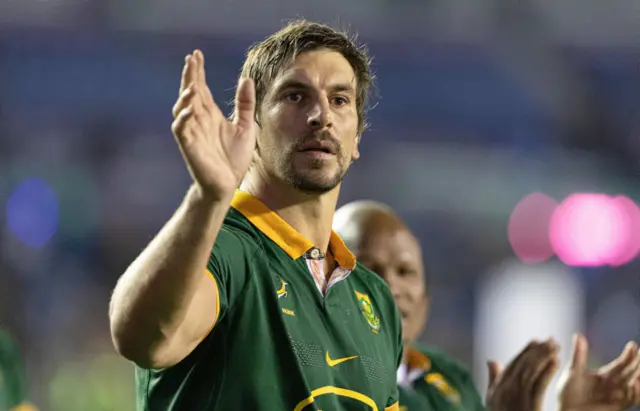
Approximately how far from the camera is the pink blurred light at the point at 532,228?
12.1m

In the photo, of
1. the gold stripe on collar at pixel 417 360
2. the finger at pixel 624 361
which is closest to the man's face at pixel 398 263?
the gold stripe on collar at pixel 417 360

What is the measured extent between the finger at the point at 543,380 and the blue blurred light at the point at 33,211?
8091mm

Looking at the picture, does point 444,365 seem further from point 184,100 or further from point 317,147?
point 184,100

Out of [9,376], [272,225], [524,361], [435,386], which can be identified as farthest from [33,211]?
[272,225]

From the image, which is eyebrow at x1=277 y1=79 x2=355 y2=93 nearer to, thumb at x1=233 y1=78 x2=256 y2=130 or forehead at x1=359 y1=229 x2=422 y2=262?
thumb at x1=233 y1=78 x2=256 y2=130

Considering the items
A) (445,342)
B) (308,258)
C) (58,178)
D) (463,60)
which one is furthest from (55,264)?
(308,258)

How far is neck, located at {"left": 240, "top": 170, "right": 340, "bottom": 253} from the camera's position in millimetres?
2344

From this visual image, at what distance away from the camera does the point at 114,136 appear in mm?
11258

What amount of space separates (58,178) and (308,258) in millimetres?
9127

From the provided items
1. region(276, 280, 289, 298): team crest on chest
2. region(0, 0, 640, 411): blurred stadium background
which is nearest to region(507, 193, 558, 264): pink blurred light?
region(0, 0, 640, 411): blurred stadium background

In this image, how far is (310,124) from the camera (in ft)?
7.52

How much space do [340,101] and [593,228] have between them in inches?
435

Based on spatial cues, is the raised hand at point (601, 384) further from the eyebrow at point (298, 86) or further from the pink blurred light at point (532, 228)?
the pink blurred light at point (532, 228)

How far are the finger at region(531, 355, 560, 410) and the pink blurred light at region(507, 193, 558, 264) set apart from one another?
8.57m
